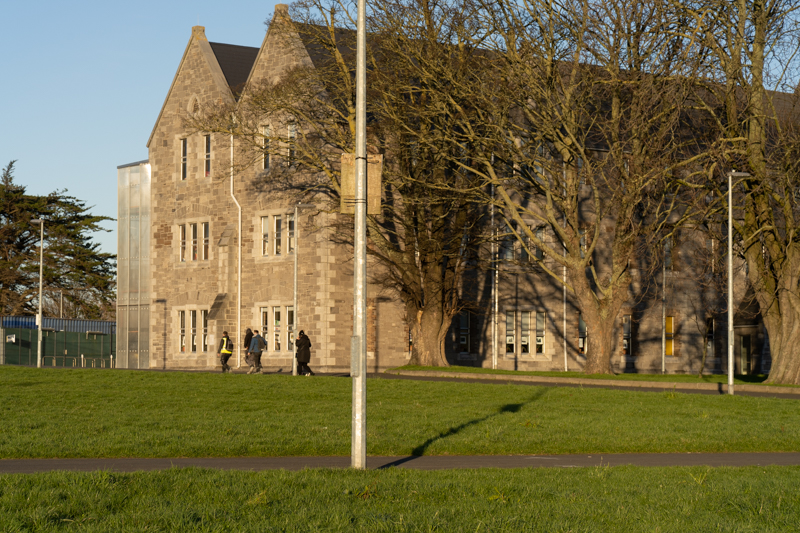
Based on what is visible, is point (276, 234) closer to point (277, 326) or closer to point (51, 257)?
point (277, 326)

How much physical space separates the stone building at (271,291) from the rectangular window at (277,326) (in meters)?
0.05

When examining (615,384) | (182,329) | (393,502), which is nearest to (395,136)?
(615,384)

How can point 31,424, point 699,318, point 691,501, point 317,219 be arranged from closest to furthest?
point 691,501
point 31,424
point 317,219
point 699,318

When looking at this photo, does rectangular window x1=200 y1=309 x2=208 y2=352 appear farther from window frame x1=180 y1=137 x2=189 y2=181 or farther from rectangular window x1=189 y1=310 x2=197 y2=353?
window frame x1=180 y1=137 x2=189 y2=181

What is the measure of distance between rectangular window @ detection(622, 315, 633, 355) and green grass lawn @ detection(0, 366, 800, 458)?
23.1 metres

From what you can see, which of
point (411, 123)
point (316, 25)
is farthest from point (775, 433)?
point (316, 25)

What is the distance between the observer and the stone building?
1710 inches

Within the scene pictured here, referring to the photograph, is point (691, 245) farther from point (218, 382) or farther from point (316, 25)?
point (218, 382)

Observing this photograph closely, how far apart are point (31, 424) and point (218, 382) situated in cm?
1184

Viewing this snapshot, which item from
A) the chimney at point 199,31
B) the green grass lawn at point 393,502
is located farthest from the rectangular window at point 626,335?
the green grass lawn at point 393,502

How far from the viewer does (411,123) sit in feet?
119

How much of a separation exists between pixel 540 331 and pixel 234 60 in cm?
2111

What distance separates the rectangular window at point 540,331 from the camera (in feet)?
153

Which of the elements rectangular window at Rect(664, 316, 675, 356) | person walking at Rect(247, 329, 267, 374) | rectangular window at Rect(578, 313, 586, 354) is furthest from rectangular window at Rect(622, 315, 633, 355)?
person walking at Rect(247, 329, 267, 374)
